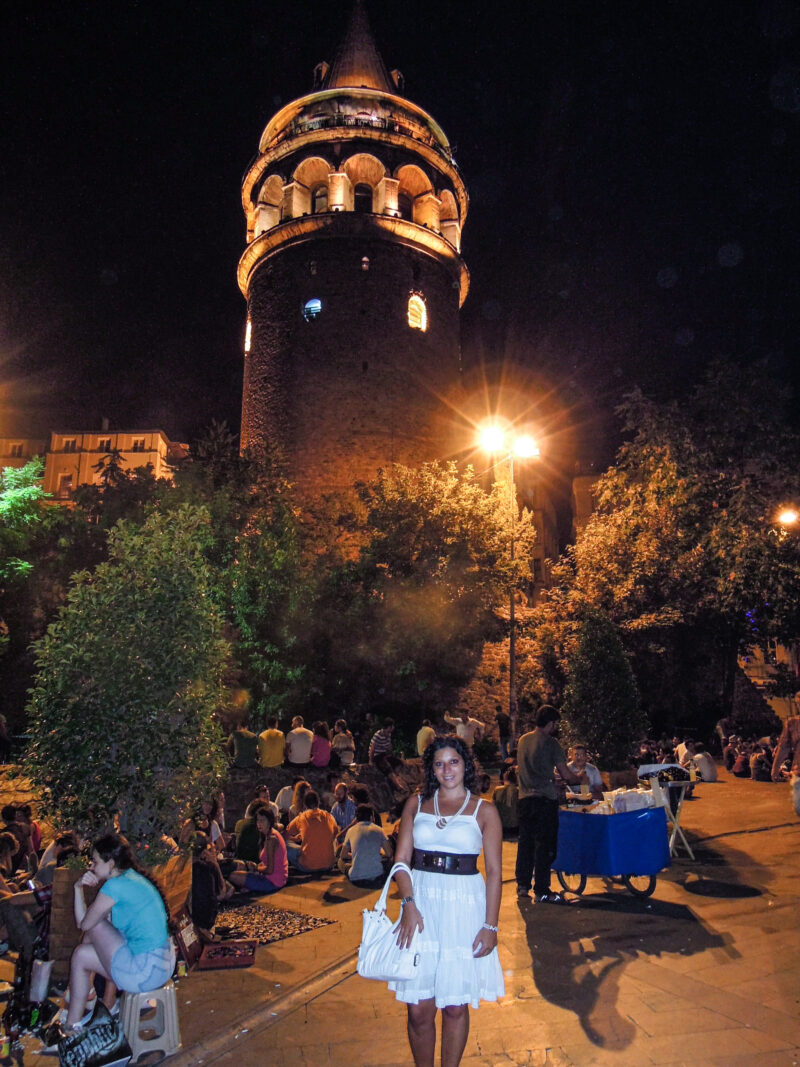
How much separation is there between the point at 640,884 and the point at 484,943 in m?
4.82

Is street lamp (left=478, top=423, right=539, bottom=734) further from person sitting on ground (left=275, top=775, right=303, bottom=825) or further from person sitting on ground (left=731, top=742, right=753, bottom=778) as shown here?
person sitting on ground (left=275, top=775, right=303, bottom=825)

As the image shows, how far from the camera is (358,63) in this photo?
103ft

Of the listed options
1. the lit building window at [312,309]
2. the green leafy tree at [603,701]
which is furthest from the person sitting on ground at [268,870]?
the lit building window at [312,309]

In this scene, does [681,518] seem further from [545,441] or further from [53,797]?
[545,441]

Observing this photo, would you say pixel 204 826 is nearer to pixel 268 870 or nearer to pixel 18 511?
pixel 268 870

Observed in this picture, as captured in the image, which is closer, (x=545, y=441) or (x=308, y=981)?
(x=308, y=981)

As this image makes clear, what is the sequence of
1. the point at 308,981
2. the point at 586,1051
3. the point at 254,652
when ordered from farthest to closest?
1. the point at 254,652
2. the point at 308,981
3. the point at 586,1051

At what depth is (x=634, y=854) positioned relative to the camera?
23.1 feet

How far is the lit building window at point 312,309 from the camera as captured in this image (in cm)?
2777

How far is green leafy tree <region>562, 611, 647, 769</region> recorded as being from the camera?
12.3 meters

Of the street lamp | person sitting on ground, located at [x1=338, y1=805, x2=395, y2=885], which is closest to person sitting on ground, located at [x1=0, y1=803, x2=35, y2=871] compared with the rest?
→ person sitting on ground, located at [x1=338, y1=805, x2=395, y2=885]

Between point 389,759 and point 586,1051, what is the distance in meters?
9.86

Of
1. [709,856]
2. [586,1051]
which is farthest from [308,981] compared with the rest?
[709,856]

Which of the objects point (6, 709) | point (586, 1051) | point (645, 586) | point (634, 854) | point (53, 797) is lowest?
point (586, 1051)
